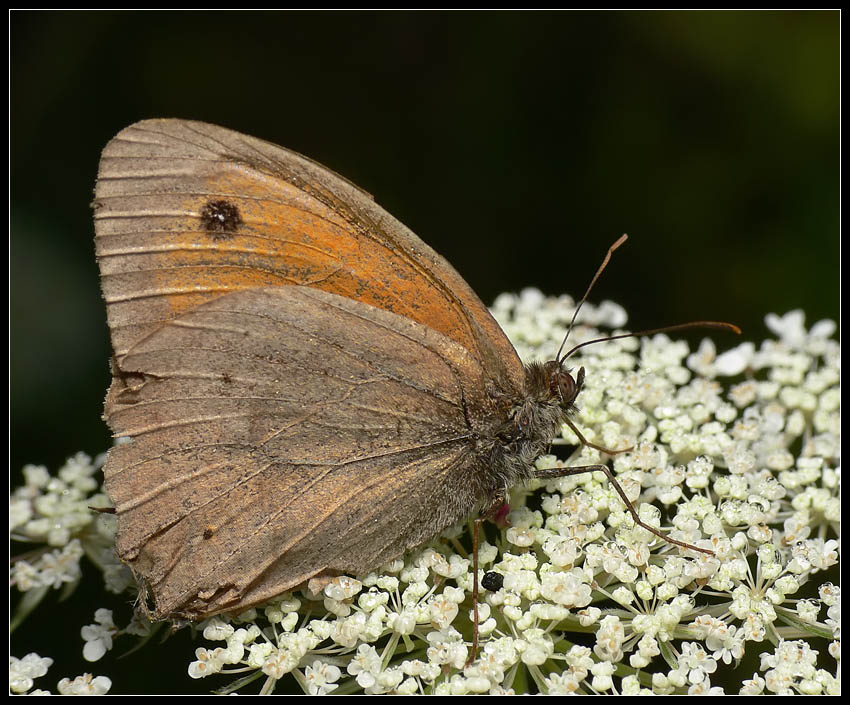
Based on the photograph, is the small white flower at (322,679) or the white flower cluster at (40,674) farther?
the white flower cluster at (40,674)

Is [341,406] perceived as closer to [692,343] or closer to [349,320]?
[349,320]

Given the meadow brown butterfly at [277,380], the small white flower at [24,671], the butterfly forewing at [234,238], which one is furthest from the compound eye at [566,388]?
the small white flower at [24,671]

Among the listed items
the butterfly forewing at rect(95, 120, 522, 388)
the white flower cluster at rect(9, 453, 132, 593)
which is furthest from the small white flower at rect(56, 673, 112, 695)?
the butterfly forewing at rect(95, 120, 522, 388)

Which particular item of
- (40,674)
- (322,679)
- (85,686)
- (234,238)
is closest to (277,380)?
(234,238)

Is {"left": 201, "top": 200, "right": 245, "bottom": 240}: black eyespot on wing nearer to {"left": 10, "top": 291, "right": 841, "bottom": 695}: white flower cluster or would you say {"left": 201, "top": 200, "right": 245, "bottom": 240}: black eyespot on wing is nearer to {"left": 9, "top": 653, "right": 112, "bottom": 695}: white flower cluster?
{"left": 10, "top": 291, "right": 841, "bottom": 695}: white flower cluster

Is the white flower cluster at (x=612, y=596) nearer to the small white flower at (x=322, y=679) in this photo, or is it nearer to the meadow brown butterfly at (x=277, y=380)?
the small white flower at (x=322, y=679)

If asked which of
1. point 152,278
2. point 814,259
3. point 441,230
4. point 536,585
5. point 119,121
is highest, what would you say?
point 119,121

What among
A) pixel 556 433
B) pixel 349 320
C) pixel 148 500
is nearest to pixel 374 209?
pixel 349 320

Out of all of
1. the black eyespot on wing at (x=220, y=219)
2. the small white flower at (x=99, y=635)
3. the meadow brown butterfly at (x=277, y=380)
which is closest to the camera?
the meadow brown butterfly at (x=277, y=380)
